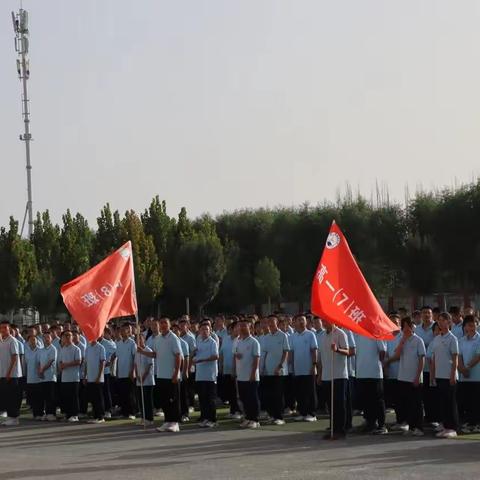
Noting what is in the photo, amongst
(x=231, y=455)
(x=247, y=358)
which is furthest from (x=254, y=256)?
(x=231, y=455)

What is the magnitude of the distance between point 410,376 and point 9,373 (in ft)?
28.6

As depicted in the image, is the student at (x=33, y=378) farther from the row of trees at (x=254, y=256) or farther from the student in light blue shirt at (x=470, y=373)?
the row of trees at (x=254, y=256)

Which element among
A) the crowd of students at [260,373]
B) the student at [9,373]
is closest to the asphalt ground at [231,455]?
the crowd of students at [260,373]

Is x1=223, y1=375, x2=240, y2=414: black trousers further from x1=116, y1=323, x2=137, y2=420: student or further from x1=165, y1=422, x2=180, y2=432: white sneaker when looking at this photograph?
x1=165, y1=422, x2=180, y2=432: white sneaker

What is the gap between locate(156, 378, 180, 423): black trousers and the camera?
1952 cm

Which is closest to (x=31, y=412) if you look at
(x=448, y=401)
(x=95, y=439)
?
(x=95, y=439)

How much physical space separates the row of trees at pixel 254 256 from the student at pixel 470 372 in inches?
1444

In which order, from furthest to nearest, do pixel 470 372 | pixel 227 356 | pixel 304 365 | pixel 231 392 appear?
pixel 227 356 < pixel 231 392 < pixel 304 365 < pixel 470 372

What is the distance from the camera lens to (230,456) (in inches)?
610

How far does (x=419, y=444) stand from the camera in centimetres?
1641

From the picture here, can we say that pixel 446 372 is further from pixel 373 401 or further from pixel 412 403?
pixel 373 401

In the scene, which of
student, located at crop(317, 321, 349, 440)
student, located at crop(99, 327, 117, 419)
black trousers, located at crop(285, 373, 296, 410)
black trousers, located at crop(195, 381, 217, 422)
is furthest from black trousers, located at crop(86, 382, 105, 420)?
student, located at crop(317, 321, 349, 440)

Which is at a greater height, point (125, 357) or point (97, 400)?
point (125, 357)

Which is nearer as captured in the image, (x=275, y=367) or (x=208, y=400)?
(x=208, y=400)
